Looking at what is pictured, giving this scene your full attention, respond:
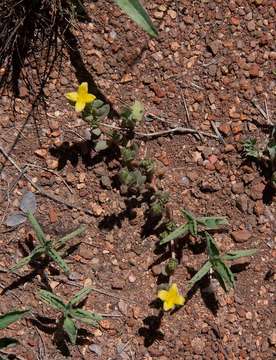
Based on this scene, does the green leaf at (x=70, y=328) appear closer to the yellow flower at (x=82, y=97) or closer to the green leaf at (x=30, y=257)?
the green leaf at (x=30, y=257)

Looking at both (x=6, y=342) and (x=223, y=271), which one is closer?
(x=6, y=342)

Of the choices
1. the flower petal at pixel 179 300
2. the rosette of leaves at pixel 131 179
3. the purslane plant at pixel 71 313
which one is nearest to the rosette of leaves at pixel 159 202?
the rosette of leaves at pixel 131 179

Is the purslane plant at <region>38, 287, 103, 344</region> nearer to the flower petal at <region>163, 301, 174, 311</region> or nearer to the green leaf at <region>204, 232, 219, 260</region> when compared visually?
the flower petal at <region>163, 301, 174, 311</region>

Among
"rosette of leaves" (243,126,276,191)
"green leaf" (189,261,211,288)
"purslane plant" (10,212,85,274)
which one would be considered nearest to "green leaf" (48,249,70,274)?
"purslane plant" (10,212,85,274)

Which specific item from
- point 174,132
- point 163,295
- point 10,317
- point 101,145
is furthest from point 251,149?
point 10,317

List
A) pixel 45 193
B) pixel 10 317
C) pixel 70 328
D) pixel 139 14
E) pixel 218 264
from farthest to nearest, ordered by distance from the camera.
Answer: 1. pixel 45 193
2. pixel 218 264
3. pixel 70 328
4. pixel 10 317
5. pixel 139 14

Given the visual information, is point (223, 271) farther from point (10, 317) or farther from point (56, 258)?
point (10, 317)

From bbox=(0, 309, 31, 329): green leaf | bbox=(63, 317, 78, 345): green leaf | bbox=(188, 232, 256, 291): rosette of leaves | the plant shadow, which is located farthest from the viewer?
the plant shadow

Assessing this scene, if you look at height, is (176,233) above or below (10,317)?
above
